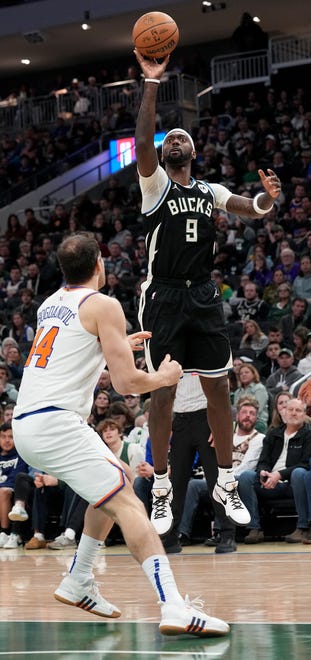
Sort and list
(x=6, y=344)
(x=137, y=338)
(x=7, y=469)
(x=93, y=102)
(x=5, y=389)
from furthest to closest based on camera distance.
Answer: (x=93, y=102) → (x=6, y=344) → (x=5, y=389) → (x=7, y=469) → (x=137, y=338)

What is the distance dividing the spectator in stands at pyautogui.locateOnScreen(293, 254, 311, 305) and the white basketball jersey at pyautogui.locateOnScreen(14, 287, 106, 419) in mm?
9947

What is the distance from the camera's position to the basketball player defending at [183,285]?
7078 mm

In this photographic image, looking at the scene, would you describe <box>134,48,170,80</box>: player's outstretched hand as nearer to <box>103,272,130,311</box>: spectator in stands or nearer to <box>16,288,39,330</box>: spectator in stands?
<box>103,272,130,311</box>: spectator in stands

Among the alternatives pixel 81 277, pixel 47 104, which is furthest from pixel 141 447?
pixel 47 104

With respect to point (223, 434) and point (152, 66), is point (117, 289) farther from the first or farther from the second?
point (152, 66)

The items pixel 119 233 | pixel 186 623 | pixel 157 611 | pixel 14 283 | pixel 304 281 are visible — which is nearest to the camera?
pixel 186 623

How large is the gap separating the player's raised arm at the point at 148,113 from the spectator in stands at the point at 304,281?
876 centimetres

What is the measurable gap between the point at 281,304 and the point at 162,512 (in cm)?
824

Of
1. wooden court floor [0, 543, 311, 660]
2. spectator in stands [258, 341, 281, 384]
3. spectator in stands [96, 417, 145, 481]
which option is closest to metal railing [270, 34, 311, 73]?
spectator in stands [258, 341, 281, 384]

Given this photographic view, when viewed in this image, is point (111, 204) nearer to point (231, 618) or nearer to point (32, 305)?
point (32, 305)

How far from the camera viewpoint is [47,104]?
2977 centimetres

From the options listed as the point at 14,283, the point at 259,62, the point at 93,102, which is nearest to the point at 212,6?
the point at 259,62

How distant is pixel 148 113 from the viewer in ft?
21.6

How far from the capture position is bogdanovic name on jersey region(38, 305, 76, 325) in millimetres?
5684
